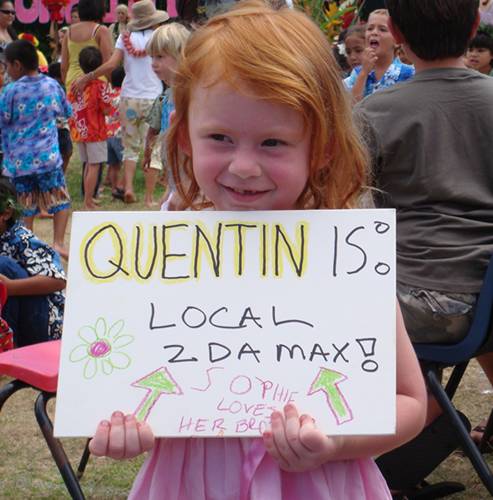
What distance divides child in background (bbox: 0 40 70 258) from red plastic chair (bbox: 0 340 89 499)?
4180mm

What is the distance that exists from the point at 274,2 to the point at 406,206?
51.0 inches

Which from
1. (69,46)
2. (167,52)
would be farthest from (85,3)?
(167,52)

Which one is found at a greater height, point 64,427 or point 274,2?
point 274,2

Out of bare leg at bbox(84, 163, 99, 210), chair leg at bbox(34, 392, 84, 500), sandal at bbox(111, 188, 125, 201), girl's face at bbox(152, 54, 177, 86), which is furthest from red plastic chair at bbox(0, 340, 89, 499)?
sandal at bbox(111, 188, 125, 201)

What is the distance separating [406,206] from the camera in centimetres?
291

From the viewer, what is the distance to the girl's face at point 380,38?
5.28m

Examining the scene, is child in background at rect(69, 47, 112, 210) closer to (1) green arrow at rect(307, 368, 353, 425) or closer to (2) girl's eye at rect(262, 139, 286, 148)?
(2) girl's eye at rect(262, 139, 286, 148)

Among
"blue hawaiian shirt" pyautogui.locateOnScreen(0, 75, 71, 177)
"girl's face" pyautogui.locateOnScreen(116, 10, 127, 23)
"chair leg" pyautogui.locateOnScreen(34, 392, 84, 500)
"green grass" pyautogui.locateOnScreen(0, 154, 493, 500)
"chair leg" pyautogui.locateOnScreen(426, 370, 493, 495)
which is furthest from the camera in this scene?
"girl's face" pyautogui.locateOnScreen(116, 10, 127, 23)

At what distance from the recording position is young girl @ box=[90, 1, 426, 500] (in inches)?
56.7

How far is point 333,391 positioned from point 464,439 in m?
1.37

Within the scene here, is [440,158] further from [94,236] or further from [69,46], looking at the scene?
[69,46]

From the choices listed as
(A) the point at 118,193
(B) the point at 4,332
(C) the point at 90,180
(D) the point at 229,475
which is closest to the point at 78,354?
(D) the point at 229,475

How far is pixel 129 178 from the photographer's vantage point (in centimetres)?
888

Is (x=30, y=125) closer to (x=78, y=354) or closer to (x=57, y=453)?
(x=57, y=453)
